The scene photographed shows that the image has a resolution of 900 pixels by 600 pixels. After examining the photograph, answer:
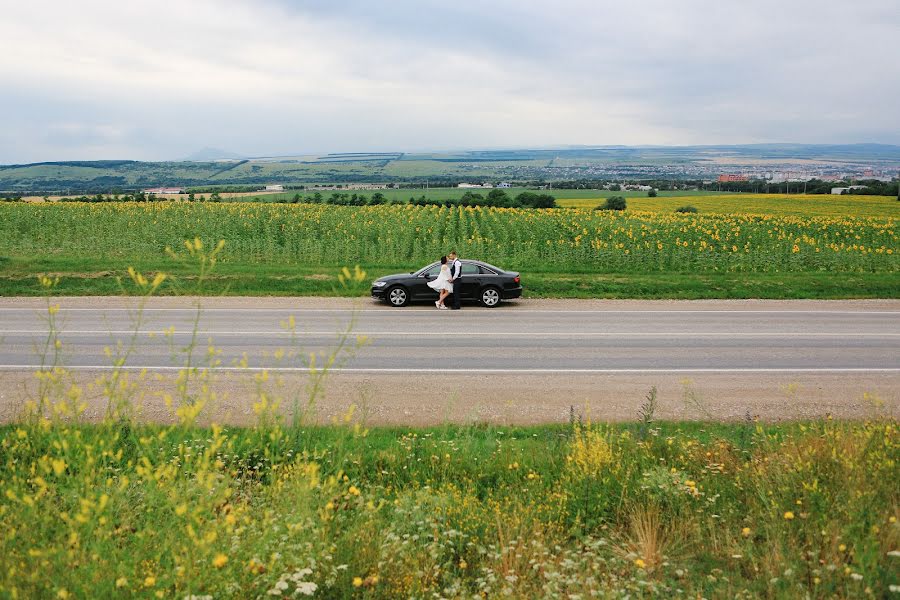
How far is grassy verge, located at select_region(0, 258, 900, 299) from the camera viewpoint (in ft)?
71.0

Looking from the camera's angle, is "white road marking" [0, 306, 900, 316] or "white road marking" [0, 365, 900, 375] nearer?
"white road marking" [0, 365, 900, 375]

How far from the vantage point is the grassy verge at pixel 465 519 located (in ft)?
15.1

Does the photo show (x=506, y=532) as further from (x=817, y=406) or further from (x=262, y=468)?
(x=817, y=406)

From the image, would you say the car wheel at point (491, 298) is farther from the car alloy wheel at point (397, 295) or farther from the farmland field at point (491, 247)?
the farmland field at point (491, 247)

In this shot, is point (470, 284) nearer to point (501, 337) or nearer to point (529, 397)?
point (501, 337)

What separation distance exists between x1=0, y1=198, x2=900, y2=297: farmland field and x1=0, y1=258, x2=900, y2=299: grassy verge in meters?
0.07

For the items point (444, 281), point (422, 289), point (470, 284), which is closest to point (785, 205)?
point (470, 284)

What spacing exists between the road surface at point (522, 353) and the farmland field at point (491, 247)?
8.36 feet

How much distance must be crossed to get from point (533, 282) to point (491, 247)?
7.51 m

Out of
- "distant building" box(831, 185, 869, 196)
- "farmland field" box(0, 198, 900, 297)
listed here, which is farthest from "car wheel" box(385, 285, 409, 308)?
"distant building" box(831, 185, 869, 196)

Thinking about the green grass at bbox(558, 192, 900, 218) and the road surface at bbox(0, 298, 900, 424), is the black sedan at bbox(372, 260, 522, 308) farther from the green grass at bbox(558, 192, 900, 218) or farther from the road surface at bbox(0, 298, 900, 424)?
the green grass at bbox(558, 192, 900, 218)

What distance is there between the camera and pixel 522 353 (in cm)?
1391

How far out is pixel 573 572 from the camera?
540 cm

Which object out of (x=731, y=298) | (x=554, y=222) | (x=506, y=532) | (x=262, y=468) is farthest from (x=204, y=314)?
(x=554, y=222)
